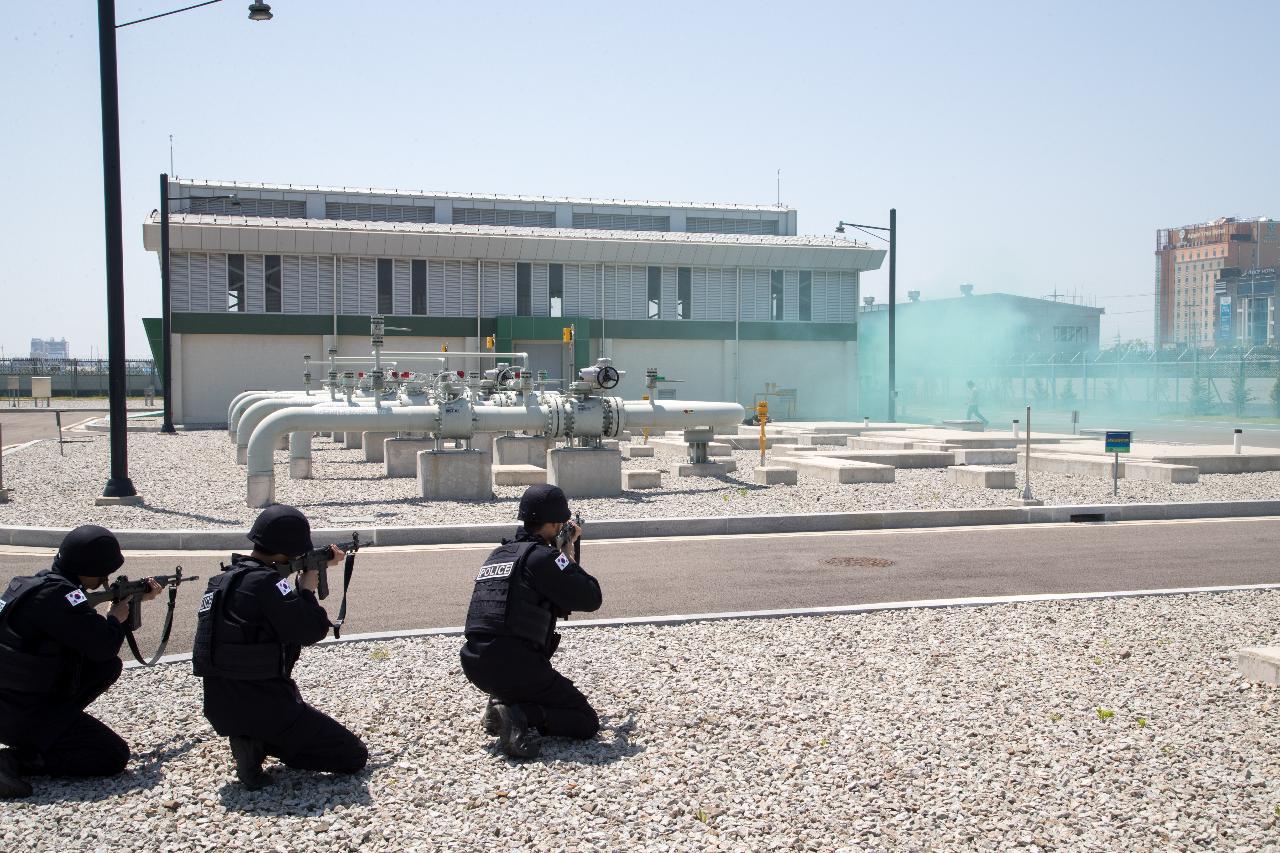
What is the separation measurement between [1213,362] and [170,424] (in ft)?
117

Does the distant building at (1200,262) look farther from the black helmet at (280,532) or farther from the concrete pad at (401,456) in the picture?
the black helmet at (280,532)

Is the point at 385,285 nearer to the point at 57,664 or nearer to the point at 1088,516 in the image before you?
the point at 1088,516

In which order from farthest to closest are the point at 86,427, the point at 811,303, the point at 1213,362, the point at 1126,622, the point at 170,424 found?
the point at 811,303, the point at 1213,362, the point at 86,427, the point at 170,424, the point at 1126,622

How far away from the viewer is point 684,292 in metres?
44.7

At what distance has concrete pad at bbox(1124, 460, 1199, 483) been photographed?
19.2 meters

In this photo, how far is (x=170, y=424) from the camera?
3497cm

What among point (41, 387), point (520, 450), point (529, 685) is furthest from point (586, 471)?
point (41, 387)

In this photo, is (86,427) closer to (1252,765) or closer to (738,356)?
(738,356)

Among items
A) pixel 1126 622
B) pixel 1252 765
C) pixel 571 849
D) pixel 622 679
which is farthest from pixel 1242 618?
pixel 571 849

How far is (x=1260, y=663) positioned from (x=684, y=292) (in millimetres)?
38248

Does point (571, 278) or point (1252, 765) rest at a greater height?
point (571, 278)

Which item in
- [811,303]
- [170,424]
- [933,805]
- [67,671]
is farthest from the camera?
[811,303]

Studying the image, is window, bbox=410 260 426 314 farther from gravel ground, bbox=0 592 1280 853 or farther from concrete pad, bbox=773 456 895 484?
gravel ground, bbox=0 592 1280 853

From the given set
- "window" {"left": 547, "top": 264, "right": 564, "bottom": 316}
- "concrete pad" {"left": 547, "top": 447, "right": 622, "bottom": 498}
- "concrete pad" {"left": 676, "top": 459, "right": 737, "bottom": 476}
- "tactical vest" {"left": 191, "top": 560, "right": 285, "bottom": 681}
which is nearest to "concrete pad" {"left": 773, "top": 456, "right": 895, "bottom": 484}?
"concrete pad" {"left": 676, "top": 459, "right": 737, "bottom": 476}
